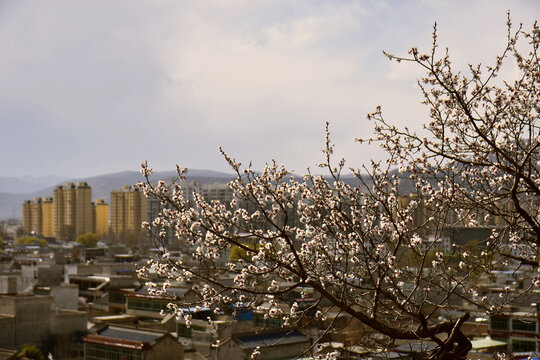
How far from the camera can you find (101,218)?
632 feet

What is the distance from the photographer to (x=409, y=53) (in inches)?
296

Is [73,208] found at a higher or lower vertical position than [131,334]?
higher

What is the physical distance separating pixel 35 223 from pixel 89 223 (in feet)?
68.5

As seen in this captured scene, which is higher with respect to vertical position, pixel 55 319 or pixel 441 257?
pixel 441 257

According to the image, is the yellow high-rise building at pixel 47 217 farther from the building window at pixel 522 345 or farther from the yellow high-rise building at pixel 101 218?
the building window at pixel 522 345

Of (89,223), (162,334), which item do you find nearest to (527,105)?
(162,334)

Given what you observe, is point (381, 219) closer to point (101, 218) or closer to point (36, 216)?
point (101, 218)

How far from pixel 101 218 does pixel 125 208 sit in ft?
48.5

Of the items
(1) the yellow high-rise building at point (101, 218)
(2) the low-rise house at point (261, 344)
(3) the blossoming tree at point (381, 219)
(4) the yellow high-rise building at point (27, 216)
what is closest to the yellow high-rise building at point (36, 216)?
(4) the yellow high-rise building at point (27, 216)

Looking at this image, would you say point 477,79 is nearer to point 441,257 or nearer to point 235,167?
point 441,257

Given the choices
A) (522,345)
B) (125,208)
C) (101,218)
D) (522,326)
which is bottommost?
(522,345)

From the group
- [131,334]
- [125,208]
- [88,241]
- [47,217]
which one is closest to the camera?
[131,334]

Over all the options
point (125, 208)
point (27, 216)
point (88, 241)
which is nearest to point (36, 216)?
point (27, 216)

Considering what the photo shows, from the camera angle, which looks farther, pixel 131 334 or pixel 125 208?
pixel 125 208
